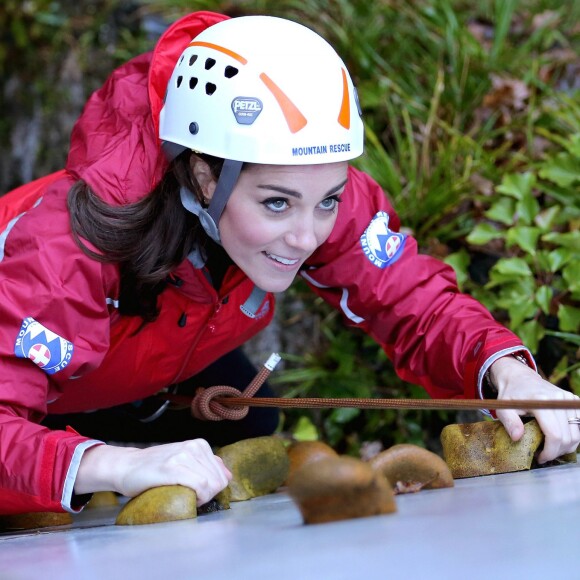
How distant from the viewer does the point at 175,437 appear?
12.0 feet

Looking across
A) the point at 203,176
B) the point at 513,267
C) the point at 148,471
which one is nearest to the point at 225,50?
the point at 203,176

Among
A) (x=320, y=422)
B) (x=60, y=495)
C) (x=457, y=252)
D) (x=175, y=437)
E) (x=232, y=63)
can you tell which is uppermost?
(x=232, y=63)

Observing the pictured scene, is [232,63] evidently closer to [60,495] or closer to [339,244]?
[339,244]

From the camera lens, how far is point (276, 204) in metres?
2.46

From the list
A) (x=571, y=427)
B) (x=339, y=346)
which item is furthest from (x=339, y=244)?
(x=339, y=346)

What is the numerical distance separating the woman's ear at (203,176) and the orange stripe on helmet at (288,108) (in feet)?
0.92

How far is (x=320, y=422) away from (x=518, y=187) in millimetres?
1407

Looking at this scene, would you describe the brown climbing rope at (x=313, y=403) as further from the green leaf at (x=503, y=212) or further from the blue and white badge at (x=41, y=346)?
the green leaf at (x=503, y=212)

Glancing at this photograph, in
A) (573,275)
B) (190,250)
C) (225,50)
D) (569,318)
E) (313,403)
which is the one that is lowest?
(569,318)

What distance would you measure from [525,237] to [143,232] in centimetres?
167

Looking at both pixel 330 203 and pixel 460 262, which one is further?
pixel 460 262

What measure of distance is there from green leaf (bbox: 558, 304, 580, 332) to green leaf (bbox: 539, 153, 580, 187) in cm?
58

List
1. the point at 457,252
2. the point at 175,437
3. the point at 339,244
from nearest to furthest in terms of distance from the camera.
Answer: the point at 339,244, the point at 175,437, the point at 457,252

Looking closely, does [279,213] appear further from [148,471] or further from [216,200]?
[148,471]
